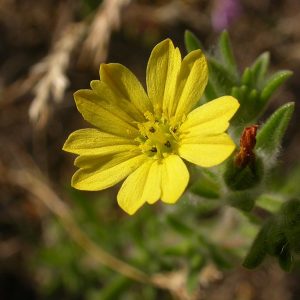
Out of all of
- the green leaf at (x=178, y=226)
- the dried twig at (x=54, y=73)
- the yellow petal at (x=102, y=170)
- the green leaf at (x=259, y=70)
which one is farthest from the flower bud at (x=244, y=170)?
the dried twig at (x=54, y=73)

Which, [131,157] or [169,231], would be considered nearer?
[131,157]

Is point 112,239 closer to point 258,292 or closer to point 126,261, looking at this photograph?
point 126,261

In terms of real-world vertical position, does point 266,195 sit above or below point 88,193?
above

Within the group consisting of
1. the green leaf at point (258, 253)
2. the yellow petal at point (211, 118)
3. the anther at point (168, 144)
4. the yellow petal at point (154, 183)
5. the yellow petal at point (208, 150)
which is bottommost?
the green leaf at point (258, 253)

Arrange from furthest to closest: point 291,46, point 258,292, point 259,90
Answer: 1. point 291,46
2. point 258,292
3. point 259,90

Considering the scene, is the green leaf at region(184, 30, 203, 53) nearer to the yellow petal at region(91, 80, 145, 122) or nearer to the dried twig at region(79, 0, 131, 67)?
the yellow petal at region(91, 80, 145, 122)

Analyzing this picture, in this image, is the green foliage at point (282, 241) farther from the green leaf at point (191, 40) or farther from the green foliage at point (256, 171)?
the green leaf at point (191, 40)

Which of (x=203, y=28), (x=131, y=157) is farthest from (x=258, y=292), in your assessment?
(x=131, y=157)
